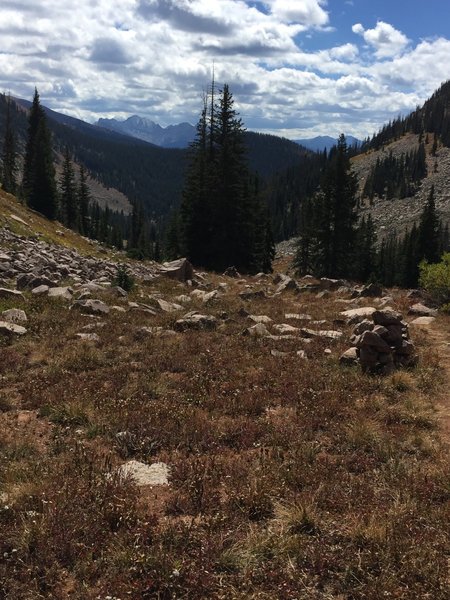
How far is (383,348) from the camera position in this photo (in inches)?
417

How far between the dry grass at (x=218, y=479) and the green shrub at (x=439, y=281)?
9.64 m

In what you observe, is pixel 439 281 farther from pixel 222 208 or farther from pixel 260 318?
pixel 222 208

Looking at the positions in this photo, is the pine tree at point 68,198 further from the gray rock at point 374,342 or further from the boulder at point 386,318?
the gray rock at point 374,342

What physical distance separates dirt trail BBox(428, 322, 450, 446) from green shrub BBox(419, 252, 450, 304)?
160 inches

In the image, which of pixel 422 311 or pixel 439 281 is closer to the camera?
pixel 422 311

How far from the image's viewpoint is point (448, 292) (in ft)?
62.8

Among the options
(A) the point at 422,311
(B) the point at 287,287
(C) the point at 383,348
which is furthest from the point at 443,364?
(B) the point at 287,287

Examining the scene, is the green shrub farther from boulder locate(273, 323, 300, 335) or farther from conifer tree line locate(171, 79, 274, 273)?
conifer tree line locate(171, 79, 274, 273)

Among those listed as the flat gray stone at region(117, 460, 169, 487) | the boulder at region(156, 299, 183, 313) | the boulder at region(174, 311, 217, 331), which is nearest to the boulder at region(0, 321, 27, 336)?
the boulder at region(174, 311, 217, 331)

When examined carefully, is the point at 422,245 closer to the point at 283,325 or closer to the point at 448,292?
A: the point at 448,292

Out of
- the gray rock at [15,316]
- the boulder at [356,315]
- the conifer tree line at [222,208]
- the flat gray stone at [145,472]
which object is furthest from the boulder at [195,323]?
the conifer tree line at [222,208]

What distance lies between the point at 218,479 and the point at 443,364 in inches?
301

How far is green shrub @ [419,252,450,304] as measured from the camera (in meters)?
19.1

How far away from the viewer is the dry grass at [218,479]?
4.33 m
